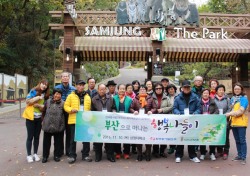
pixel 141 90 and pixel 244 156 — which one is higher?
pixel 141 90

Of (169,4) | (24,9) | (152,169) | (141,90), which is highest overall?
(24,9)

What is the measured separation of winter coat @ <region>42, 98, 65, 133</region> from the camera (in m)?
6.54

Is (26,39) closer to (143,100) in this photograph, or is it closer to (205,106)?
(143,100)

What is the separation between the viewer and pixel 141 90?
710 centimetres

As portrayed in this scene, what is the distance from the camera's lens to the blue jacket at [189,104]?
6813mm

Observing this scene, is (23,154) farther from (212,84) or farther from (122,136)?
(212,84)

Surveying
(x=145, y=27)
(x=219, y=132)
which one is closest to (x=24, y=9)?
(x=145, y=27)

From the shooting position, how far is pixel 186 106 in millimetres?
6848

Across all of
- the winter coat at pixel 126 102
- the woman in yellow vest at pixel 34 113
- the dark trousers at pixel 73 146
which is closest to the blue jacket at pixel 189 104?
the winter coat at pixel 126 102

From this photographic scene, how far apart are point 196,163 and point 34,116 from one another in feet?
12.2

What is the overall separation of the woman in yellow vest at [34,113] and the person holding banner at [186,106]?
302 centimetres

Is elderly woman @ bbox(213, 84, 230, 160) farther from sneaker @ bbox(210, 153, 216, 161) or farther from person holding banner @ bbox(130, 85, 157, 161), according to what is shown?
person holding banner @ bbox(130, 85, 157, 161)

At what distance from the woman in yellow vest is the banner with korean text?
101cm

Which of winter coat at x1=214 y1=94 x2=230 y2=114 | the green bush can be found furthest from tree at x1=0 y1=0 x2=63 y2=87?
winter coat at x1=214 y1=94 x2=230 y2=114
